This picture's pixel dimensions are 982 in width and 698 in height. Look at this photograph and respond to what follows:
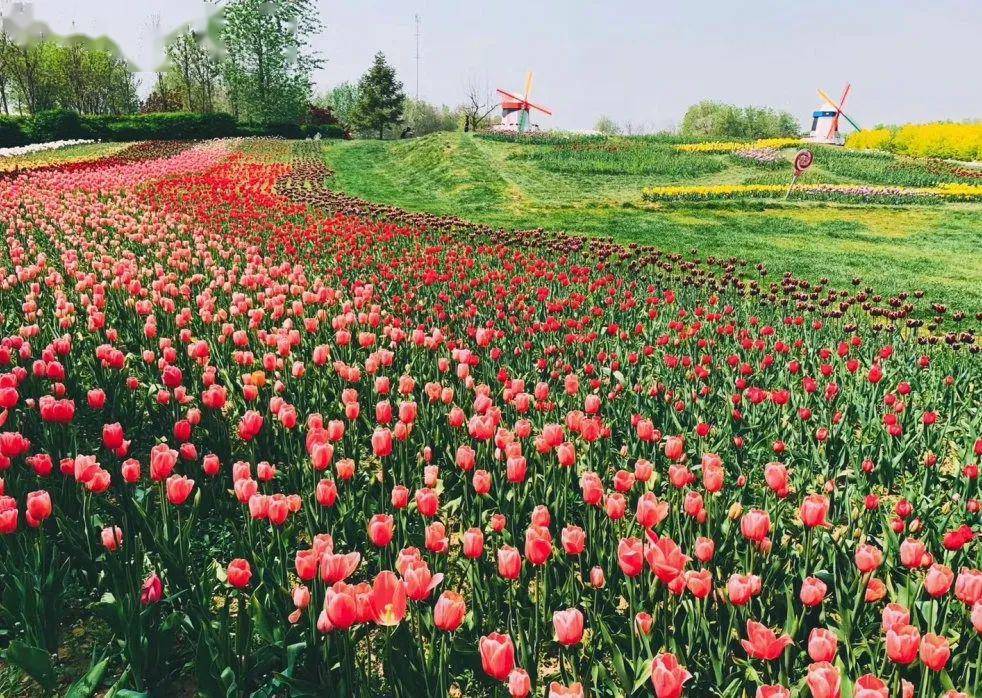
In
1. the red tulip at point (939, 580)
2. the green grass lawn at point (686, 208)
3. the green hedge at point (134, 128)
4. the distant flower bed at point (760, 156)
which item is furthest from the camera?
the green hedge at point (134, 128)

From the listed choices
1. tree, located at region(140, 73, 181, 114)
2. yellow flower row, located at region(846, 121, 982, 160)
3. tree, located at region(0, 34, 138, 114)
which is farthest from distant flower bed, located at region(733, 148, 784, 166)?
tree, located at region(0, 34, 138, 114)

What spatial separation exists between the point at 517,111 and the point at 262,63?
21290mm

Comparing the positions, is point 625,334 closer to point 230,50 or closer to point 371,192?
point 371,192

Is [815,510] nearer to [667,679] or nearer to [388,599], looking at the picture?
[667,679]

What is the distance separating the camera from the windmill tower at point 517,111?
53906 mm

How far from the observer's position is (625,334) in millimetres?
6168

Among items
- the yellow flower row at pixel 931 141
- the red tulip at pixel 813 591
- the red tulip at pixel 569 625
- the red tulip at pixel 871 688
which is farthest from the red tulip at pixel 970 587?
the yellow flower row at pixel 931 141

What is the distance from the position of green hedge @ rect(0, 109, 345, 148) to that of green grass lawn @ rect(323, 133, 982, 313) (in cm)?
1484

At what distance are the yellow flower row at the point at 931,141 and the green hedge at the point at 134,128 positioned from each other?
38.7 m

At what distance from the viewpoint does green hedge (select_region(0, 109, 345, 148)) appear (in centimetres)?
3816

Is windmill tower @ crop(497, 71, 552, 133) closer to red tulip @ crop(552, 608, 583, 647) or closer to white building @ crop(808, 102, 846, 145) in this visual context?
white building @ crop(808, 102, 846, 145)

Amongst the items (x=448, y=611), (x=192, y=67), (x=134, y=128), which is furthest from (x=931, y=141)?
(x=192, y=67)

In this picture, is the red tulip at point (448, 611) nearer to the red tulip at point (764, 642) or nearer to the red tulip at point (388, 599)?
the red tulip at point (388, 599)

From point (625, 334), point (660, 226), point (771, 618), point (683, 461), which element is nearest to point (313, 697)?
point (771, 618)
